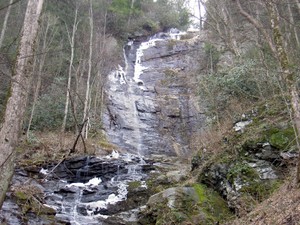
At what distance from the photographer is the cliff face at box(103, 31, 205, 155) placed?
2011 cm

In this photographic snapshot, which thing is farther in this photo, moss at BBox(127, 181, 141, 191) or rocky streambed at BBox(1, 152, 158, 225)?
moss at BBox(127, 181, 141, 191)

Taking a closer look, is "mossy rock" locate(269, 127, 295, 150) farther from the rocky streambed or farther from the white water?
the white water

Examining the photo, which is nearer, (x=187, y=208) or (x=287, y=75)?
(x=287, y=75)

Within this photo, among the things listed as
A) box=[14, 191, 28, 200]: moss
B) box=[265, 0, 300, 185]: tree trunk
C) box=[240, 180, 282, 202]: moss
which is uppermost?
box=[265, 0, 300, 185]: tree trunk

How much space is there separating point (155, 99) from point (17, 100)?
1970 centimetres

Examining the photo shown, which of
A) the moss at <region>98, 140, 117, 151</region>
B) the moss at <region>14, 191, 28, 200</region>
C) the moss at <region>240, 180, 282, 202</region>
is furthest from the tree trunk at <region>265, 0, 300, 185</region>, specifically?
the moss at <region>98, 140, 117, 151</region>

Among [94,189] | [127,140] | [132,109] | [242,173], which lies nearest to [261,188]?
[242,173]

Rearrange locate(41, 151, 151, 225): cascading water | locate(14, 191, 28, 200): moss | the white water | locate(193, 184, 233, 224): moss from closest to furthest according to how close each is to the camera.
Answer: locate(193, 184, 233, 224): moss → locate(14, 191, 28, 200): moss → locate(41, 151, 151, 225): cascading water → the white water

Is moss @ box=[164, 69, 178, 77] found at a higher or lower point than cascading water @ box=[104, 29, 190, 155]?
higher

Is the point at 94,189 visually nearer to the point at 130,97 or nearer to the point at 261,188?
the point at 261,188

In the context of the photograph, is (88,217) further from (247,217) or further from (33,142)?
(33,142)

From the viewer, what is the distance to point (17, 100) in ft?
18.2

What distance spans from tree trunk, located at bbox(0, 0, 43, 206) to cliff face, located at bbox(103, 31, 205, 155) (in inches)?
501

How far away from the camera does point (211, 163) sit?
29.9ft
